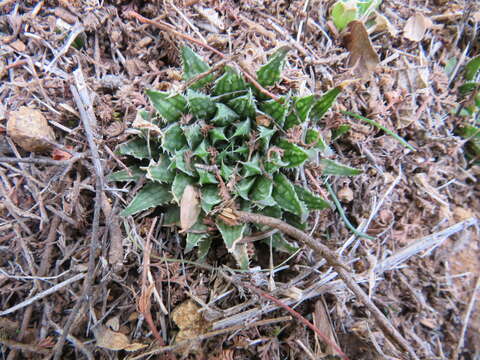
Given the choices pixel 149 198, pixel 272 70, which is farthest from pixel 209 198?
pixel 272 70

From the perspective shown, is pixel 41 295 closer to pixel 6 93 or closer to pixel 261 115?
pixel 6 93

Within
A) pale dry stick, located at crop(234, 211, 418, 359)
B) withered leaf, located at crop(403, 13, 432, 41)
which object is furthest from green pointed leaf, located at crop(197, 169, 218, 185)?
withered leaf, located at crop(403, 13, 432, 41)

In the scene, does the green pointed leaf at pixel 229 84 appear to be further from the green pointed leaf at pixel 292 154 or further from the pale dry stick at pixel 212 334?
the pale dry stick at pixel 212 334

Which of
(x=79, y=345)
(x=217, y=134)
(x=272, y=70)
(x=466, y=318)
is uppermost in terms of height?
(x=272, y=70)

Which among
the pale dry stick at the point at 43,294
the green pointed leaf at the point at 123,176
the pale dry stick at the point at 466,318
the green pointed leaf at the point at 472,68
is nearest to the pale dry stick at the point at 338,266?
the green pointed leaf at the point at 123,176

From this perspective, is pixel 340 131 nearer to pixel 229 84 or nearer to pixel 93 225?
pixel 229 84

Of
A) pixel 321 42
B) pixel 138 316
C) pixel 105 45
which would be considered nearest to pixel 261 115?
pixel 321 42

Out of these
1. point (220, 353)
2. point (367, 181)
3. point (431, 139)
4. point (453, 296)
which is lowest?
point (220, 353)
